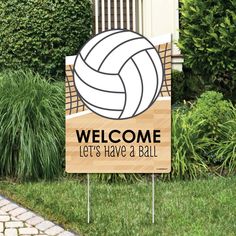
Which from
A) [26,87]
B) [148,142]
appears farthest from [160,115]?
[26,87]

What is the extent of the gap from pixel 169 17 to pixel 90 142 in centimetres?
563

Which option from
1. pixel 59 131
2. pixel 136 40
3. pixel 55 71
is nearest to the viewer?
pixel 136 40

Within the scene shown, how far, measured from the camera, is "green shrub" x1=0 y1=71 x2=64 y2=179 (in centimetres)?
662

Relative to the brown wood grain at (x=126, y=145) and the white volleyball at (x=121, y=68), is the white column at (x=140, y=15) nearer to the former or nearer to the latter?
the white volleyball at (x=121, y=68)

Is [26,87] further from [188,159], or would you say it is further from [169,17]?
[169,17]

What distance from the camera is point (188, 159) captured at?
685cm

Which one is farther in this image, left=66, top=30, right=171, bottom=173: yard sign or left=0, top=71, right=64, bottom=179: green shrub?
left=0, top=71, right=64, bottom=179: green shrub

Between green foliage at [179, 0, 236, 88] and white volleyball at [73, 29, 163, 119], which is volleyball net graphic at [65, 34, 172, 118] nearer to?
white volleyball at [73, 29, 163, 119]

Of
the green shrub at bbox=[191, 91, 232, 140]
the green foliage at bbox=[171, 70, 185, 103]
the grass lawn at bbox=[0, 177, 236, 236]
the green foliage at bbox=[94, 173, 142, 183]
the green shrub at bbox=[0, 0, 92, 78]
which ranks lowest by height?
the grass lawn at bbox=[0, 177, 236, 236]

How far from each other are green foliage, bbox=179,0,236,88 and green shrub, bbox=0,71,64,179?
2252 mm

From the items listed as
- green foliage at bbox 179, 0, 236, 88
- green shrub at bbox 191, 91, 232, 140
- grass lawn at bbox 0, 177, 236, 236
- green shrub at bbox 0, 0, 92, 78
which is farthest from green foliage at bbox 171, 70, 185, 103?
grass lawn at bbox 0, 177, 236, 236

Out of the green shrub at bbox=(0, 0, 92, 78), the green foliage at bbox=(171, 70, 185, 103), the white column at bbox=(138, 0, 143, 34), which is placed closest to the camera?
the green shrub at bbox=(0, 0, 92, 78)

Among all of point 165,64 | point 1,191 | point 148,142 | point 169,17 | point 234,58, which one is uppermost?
point 169,17

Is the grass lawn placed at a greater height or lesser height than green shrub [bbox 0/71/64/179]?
lesser
